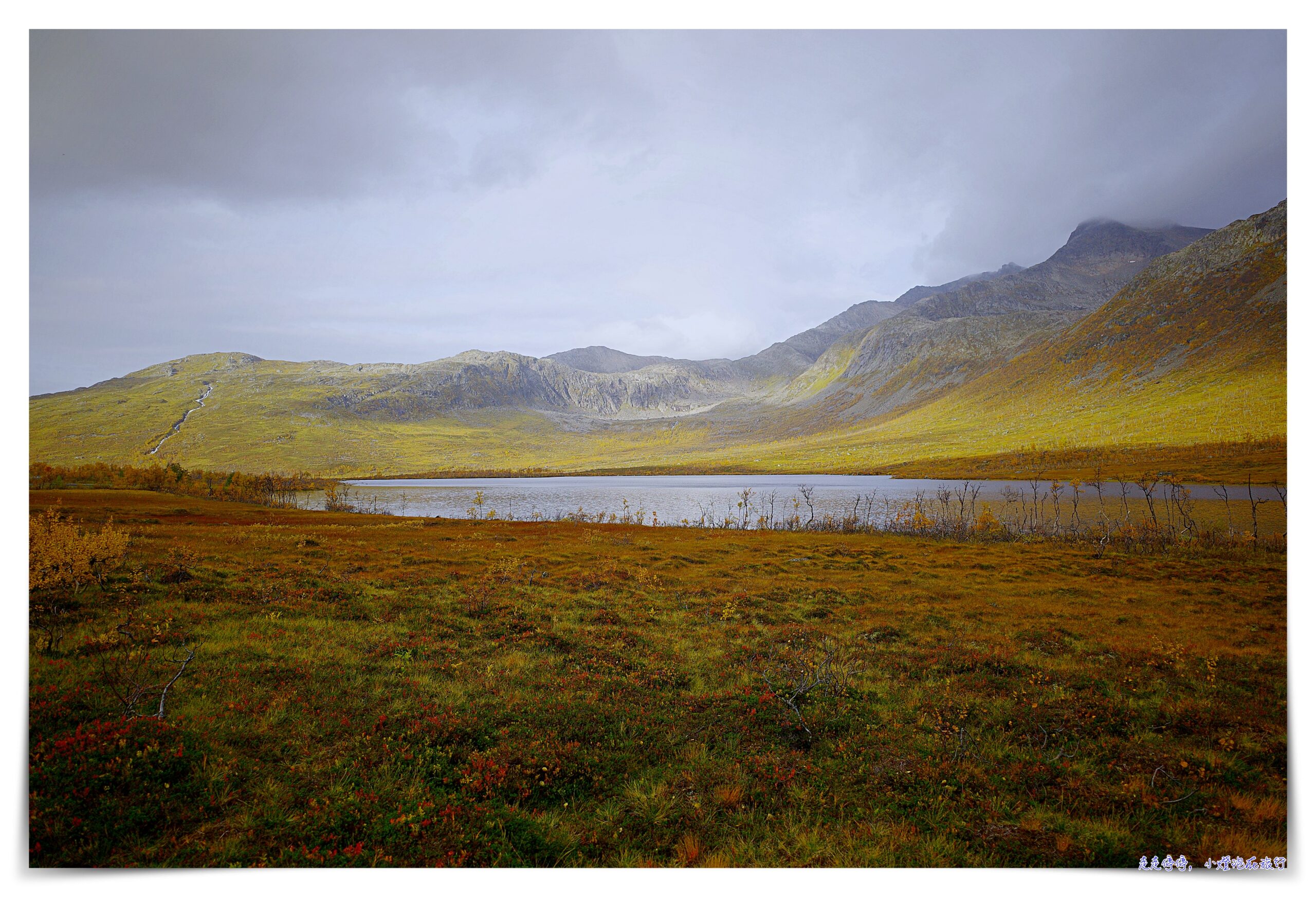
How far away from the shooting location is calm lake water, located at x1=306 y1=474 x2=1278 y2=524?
50.8m

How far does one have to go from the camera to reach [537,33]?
973 cm

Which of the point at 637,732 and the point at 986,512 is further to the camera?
the point at 986,512

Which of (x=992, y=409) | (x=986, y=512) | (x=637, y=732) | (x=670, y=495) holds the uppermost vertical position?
(x=992, y=409)

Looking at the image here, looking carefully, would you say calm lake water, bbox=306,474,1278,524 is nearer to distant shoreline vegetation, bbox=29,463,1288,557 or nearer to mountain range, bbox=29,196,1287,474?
distant shoreline vegetation, bbox=29,463,1288,557

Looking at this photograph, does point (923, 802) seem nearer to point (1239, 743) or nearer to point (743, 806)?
point (743, 806)

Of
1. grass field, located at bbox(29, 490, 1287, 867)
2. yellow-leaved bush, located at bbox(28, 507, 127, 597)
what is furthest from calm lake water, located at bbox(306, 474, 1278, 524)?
yellow-leaved bush, located at bbox(28, 507, 127, 597)

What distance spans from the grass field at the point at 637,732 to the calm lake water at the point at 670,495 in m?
33.8

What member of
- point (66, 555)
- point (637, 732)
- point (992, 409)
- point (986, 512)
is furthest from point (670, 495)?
point (992, 409)

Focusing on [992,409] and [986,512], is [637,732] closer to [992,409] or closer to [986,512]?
[986,512]

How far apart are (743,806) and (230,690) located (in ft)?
23.3

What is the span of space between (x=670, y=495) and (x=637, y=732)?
67299mm

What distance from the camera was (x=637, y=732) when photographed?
23.7ft

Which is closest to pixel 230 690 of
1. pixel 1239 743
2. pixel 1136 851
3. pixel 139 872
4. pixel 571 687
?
pixel 139 872

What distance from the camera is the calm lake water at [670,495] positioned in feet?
167
